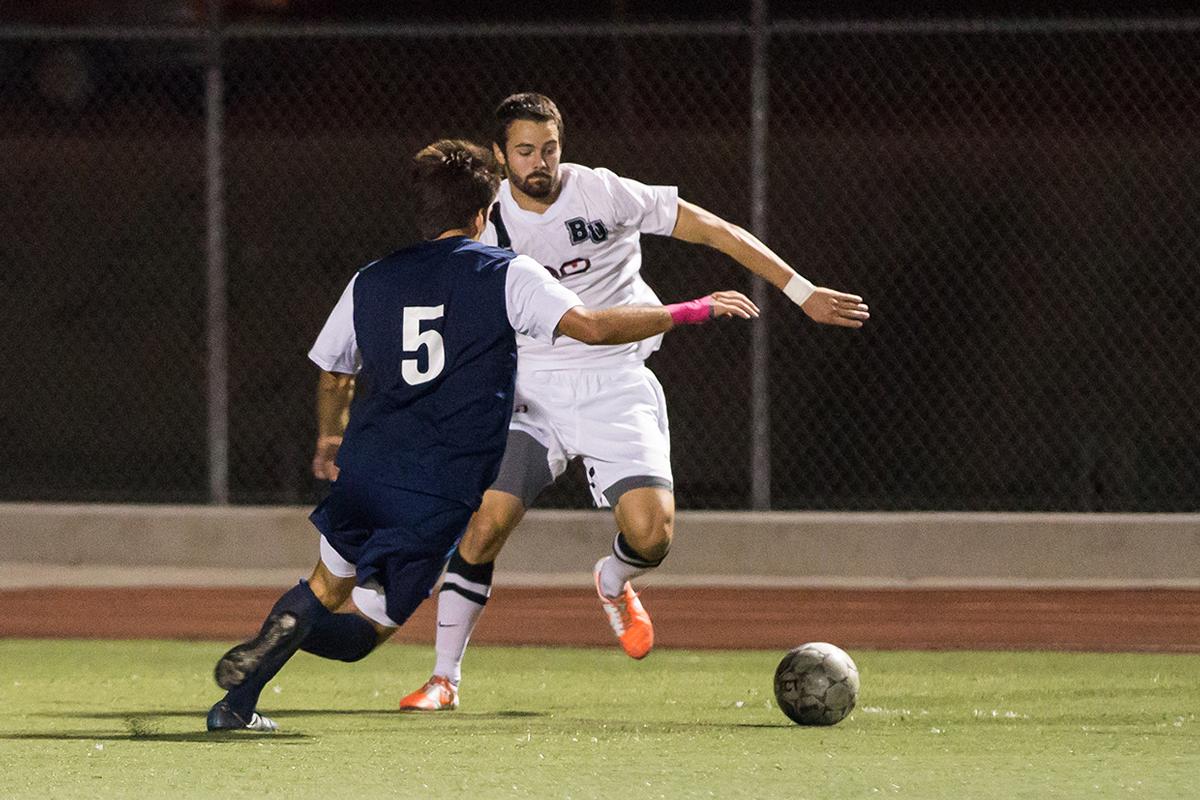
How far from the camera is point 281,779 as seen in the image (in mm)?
5156

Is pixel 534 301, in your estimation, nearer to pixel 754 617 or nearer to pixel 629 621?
pixel 629 621

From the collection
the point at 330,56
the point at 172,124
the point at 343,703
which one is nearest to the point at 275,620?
the point at 343,703

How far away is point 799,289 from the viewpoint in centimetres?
685

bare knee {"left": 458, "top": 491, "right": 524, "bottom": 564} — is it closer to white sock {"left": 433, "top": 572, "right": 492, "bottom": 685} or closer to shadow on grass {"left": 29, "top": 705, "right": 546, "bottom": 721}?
white sock {"left": 433, "top": 572, "right": 492, "bottom": 685}

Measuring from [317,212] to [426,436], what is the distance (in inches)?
293

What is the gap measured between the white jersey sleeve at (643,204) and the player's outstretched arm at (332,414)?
147cm

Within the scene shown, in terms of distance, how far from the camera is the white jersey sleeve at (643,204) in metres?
7.27

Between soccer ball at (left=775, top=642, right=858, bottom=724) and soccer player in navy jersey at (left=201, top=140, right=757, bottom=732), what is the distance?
3.58 ft

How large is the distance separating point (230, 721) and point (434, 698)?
0.95 meters

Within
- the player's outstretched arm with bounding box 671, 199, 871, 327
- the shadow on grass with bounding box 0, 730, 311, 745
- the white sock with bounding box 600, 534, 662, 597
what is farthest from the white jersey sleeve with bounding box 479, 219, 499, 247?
the shadow on grass with bounding box 0, 730, 311, 745

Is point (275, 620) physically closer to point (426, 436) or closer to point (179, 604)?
point (426, 436)

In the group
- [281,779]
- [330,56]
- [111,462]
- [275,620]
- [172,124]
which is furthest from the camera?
[330,56]

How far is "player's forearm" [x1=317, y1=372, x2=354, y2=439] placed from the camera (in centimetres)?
613

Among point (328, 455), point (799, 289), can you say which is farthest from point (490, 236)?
point (328, 455)
